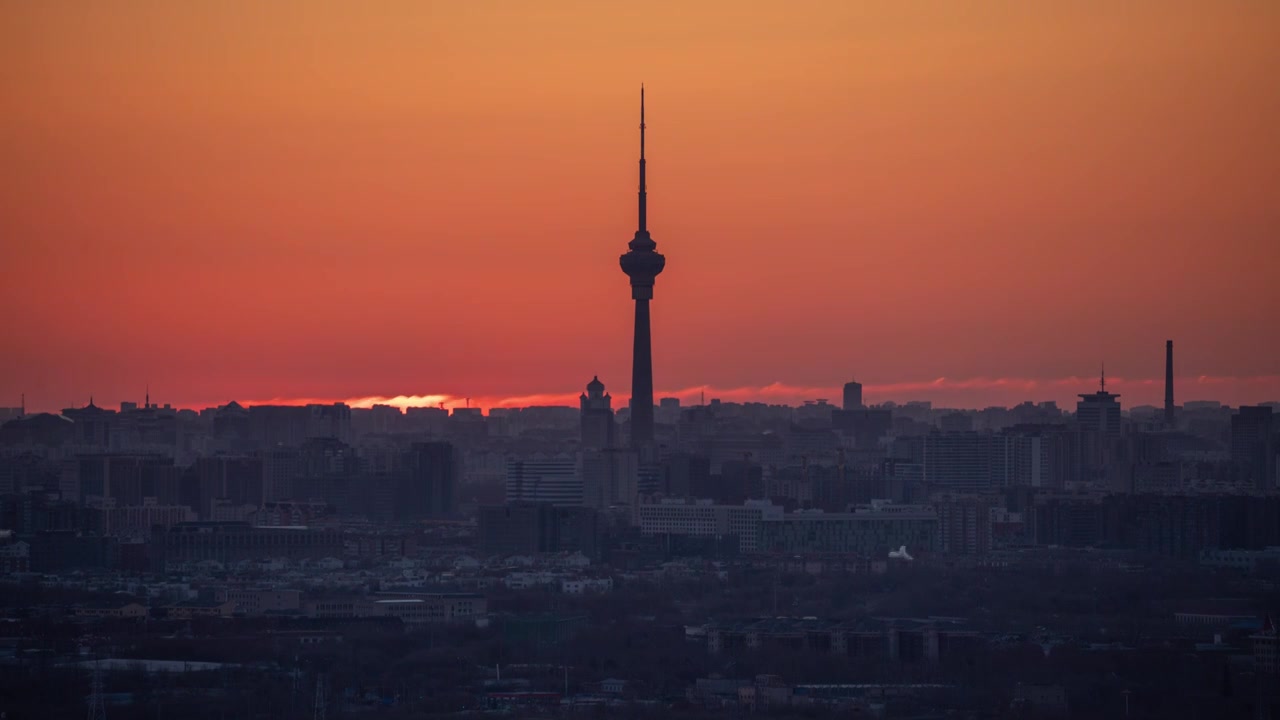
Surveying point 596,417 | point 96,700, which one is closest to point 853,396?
point 596,417

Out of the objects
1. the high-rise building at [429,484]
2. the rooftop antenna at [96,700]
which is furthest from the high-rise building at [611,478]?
the rooftop antenna at [96,700]

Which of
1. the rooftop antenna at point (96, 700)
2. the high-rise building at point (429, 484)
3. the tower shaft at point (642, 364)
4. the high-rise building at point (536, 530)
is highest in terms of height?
the tower shaft at point (642, 364)

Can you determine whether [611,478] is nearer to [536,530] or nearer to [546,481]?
[546,481]

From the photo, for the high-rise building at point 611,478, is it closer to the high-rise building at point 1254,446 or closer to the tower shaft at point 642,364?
the tower shaft at point 642,364

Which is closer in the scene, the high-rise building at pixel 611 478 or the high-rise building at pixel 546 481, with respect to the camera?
the high-rise building at pixel 546 481

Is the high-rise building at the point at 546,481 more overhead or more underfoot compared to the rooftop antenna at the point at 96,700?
more overhead

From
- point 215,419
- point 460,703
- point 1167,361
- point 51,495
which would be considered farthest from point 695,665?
point 215,419

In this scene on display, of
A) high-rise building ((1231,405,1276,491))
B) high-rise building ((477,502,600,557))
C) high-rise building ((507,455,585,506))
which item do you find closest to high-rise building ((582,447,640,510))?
high-rise building ((507,455,585,506))
